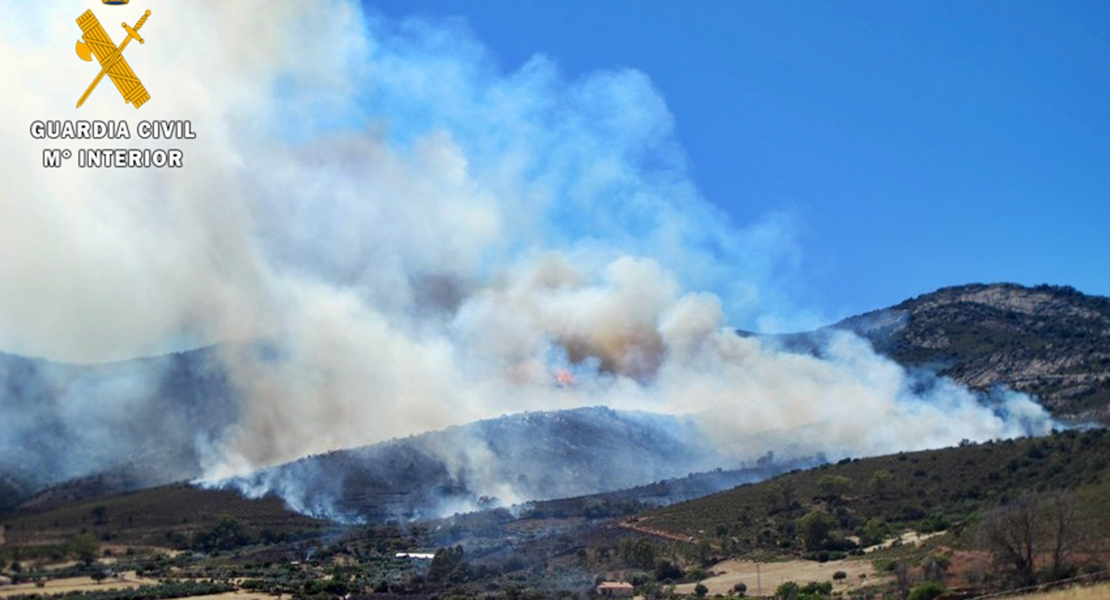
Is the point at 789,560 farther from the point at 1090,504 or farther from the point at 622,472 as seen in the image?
the point at 622,472

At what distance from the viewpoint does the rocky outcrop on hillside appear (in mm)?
123938

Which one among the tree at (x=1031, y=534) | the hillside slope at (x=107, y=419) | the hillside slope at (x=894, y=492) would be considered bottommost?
the tree at (x=1031, y=534)

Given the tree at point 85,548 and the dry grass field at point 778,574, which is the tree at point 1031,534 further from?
the tree at point 85,548

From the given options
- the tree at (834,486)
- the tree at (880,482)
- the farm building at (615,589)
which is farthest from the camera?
the tree at (834,486)

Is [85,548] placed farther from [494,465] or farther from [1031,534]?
[1031,534]

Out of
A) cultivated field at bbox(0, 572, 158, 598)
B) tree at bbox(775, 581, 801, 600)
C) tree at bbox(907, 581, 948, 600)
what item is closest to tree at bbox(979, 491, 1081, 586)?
tree at bbox(907, 581, 948, 600)

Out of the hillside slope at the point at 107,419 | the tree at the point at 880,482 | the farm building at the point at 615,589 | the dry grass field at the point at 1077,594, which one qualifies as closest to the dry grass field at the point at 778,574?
the farm building at the point at 615,589

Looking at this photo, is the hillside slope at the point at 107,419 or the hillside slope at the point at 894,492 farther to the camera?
the hillside slope at the point at 107,419

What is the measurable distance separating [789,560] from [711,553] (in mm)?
6916

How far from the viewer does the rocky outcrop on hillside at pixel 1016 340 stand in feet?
407

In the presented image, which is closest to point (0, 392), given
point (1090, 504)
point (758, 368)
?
point (758, 368)

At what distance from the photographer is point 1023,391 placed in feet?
429

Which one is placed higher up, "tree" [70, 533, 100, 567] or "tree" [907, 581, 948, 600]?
"tree" [70, 533, 100, 567]

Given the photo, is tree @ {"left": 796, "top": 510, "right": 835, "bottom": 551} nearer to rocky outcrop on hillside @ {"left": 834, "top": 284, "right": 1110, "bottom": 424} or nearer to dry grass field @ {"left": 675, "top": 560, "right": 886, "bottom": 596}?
dry grass field @ {"left": 675, "top": 560, "right": 886, "bottom": 596}
